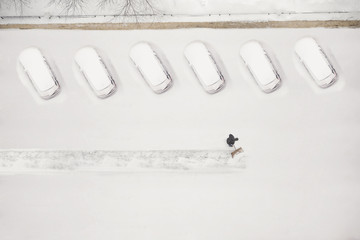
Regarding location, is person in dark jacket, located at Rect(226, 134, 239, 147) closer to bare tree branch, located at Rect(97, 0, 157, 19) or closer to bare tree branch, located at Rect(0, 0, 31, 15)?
bare tree branch, located at Rect(97, 0, 157, 19)

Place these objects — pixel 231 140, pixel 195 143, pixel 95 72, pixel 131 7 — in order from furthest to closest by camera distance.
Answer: pixel 131 7 < pixel 195 143 < pixel 95 72 < pixel 231 140

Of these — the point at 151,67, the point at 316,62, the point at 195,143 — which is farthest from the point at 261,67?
the point at 151,67

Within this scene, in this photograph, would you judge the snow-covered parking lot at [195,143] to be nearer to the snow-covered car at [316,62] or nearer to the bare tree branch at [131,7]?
the snow-covered car at [316,62]

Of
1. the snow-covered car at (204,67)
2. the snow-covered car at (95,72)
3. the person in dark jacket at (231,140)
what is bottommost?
the person in dark jacket at (231,140)

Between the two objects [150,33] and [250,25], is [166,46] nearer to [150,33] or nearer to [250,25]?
[150,33]

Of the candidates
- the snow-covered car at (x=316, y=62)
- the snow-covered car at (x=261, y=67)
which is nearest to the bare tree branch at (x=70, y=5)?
the snow-covered car at (x=261, y=67)

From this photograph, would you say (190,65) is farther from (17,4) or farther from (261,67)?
(17,4)
